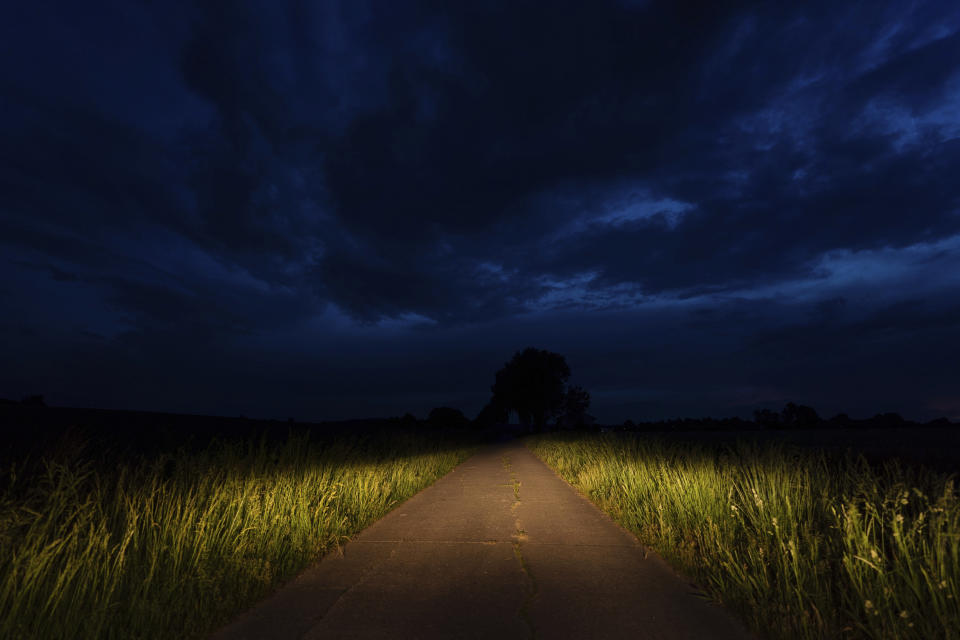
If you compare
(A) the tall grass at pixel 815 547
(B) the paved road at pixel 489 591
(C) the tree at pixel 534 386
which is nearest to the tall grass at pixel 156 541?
(B) the paved road at pixel 489 591

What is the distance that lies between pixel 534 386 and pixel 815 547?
62.4 metres

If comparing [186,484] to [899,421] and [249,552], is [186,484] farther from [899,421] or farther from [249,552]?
[899,421]

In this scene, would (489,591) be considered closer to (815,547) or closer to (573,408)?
(815,547)

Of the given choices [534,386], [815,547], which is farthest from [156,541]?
[534,386]

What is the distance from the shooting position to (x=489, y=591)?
4.37 m

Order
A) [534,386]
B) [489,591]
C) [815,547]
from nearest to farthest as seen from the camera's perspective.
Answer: [815,547]
[489,591]
[534,386]

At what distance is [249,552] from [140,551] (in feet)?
3.21

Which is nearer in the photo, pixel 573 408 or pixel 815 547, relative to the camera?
pixel 815 547

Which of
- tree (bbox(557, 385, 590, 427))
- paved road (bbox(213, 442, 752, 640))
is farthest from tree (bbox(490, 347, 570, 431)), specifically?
paved road (bbox(213, 442, 752, 640))

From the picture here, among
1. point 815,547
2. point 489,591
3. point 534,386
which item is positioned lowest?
point 489,591

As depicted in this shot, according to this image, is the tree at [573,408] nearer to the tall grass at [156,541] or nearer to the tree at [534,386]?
the tree at [534,386]

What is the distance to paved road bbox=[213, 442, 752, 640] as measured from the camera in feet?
11.8

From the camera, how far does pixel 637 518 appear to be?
6.79m

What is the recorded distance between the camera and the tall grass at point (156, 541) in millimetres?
3119
